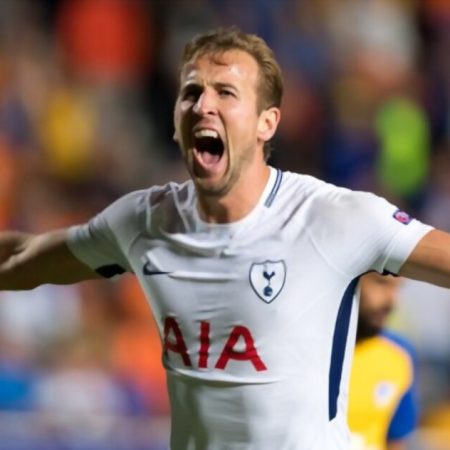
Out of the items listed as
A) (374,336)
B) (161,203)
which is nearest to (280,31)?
(374,336)

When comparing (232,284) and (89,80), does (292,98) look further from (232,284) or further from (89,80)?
(232,284)

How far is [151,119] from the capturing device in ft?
Result: 33.4

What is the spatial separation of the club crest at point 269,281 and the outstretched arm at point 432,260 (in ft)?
1.01

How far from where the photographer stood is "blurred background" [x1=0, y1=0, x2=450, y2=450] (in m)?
8.27

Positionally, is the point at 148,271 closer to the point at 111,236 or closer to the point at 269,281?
the point at 111,236

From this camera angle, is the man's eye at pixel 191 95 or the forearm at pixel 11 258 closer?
the man's eye at pixel 191 95

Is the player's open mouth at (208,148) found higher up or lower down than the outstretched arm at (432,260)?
higher up

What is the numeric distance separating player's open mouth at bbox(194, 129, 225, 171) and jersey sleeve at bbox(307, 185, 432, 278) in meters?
0.29

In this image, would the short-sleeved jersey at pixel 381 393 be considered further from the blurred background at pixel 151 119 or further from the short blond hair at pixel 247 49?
the blurred background at pixel 151 119

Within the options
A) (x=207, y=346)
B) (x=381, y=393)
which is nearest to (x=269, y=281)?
(x=207, y=346)

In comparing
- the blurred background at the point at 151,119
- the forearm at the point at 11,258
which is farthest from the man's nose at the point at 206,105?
the blurred background at the point at 151,119

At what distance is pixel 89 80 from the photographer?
407 inches

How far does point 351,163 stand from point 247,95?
5.40m

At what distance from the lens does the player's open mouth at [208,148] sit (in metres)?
4.12
